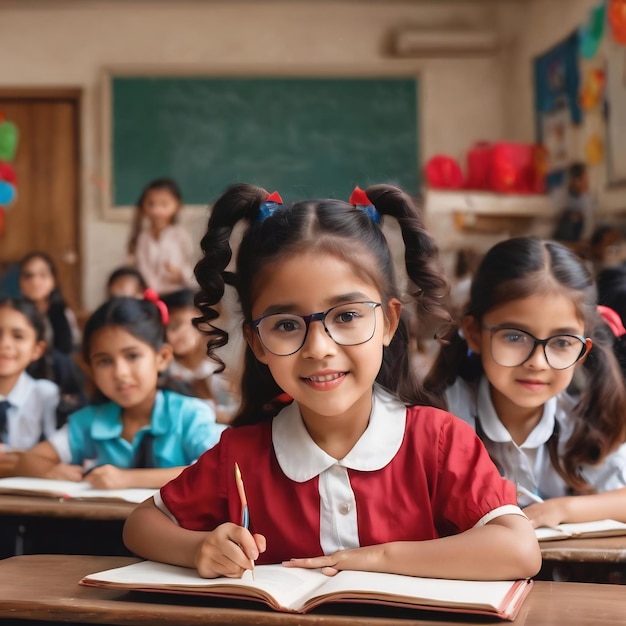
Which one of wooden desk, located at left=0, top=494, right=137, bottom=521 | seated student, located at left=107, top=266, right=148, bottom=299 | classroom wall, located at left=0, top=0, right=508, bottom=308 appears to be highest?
classroom wall, located at left=0, top=0, right=508, bottom=308

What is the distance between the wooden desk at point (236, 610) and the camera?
960 mm

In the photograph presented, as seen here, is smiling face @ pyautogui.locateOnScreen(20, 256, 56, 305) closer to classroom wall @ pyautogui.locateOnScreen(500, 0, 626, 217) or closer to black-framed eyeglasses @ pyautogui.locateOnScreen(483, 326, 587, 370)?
classroom wall @ pyautogui.locateOnScreen(500, 0, 626, 217)

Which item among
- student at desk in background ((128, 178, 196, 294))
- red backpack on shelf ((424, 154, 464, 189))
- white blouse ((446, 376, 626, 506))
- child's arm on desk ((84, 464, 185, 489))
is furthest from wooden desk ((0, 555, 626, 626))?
red backpack on shelf ((424, 154, 464, 189))

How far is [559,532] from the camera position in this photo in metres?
1.37

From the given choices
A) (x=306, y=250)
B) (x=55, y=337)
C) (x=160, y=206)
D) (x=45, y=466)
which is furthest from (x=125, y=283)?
(x=306, y=250)

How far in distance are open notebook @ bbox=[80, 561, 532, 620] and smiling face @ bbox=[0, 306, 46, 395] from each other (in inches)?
71.4

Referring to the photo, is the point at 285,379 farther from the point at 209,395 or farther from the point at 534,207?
the point at 534,207

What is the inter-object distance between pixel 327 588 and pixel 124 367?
55.2 inches

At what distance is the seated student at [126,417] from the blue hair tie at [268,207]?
94cm

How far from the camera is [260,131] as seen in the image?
706 cm

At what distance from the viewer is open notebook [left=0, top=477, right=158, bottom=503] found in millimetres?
1673

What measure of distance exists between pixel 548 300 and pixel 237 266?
1.93 feet

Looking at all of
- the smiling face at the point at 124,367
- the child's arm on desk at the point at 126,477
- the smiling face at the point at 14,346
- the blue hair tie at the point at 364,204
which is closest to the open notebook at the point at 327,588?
the blue hair tie at the point at 364,204

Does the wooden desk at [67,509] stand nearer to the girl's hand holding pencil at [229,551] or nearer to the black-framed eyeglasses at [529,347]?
the girl's hand holding pencil at [229,551]
